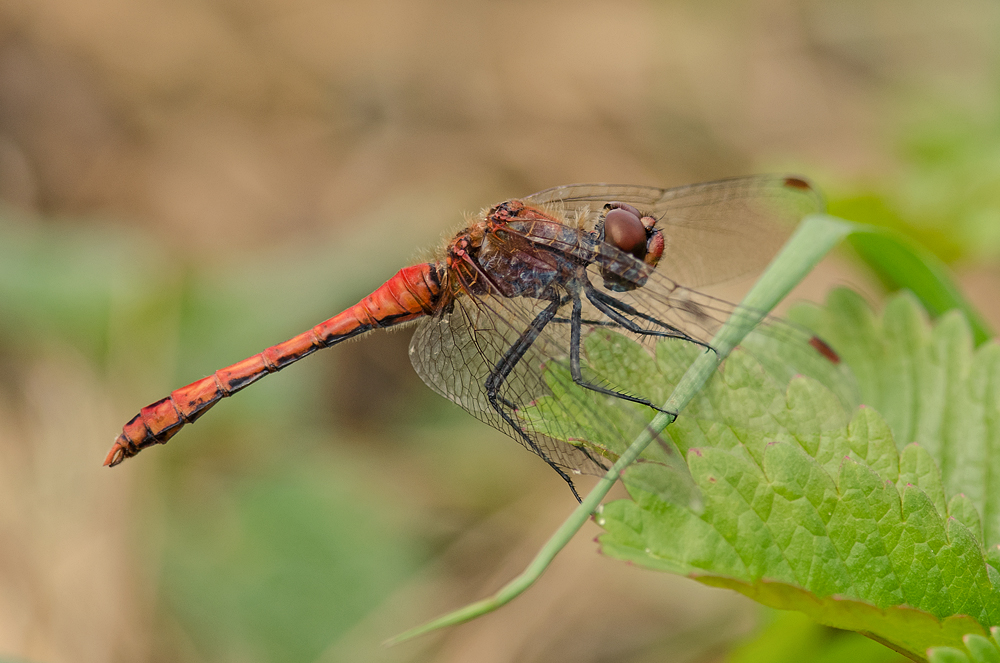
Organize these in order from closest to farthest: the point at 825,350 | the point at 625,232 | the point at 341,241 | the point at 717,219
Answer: the point at 825,350 → the point at 625,232 → the point at 717,219 → the point at 341,241

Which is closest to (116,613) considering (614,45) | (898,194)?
(898,194)

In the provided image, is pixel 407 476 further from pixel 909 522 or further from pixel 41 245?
pixel 909 522

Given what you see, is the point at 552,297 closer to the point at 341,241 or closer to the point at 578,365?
the point at 578,365

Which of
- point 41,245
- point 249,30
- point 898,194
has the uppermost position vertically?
point 249,30

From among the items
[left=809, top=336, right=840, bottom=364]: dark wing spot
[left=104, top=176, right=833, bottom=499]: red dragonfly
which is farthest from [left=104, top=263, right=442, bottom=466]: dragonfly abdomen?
[left=809, top=336, right=840, bottom=364]: dark wing spot

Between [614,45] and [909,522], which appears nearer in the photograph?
[909,522]

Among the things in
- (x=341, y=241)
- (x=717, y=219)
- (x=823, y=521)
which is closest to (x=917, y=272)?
(x=717, y=219)
